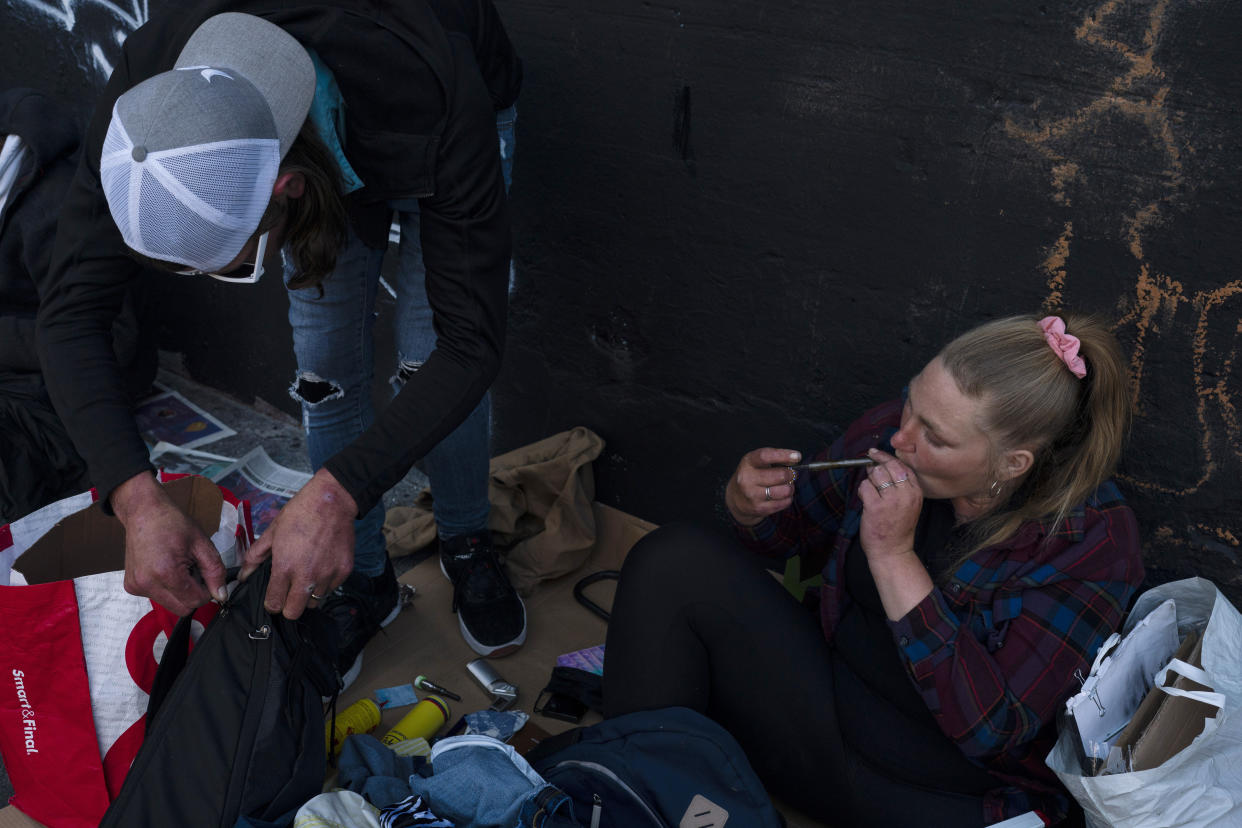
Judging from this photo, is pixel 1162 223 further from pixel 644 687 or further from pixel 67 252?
pixel 67 252

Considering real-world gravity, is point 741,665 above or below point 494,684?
above

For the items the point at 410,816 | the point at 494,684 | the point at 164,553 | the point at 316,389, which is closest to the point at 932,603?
the point at 410,816

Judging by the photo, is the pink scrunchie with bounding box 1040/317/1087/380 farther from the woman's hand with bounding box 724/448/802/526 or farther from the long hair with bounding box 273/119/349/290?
the long hair with bounding box 273/119/349/290

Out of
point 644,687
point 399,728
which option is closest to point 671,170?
point 644,687

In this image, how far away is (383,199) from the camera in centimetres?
174

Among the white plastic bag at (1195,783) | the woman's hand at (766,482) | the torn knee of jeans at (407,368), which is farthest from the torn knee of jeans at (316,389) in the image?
the white plastic bag at (1195,783)

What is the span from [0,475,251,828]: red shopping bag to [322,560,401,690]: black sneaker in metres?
0.47

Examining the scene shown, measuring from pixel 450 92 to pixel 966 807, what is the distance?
4.83ft

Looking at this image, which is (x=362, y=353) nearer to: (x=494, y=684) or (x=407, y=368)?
(x=407, y=368)

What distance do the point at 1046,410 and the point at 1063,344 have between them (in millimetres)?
111

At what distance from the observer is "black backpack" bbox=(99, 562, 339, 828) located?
154cm

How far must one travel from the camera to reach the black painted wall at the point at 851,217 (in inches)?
70.2

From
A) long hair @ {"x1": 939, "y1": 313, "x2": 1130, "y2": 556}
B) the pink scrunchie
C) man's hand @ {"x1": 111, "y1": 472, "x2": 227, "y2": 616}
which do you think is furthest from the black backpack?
the pink scrunchie

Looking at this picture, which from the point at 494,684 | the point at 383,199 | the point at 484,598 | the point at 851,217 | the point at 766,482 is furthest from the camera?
the point at 484,598
